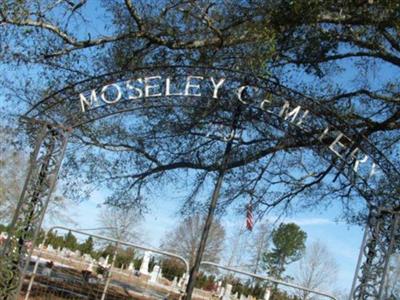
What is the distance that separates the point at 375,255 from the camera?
7.64 metres

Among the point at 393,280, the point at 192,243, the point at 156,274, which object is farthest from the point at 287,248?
the point at 393,280

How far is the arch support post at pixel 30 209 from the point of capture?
293 inches

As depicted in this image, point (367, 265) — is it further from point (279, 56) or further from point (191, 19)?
point (191, 19)

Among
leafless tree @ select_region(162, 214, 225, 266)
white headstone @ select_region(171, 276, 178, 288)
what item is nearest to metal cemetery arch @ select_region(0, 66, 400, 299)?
white headstone @ select_region(171, 276, 178, 288)

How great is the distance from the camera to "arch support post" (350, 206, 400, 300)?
24.4 ft

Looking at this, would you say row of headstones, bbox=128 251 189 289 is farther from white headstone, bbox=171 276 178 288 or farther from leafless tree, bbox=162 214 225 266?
leafless tree, bbox=162 214 225 266

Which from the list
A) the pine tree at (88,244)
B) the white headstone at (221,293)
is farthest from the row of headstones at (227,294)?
the pine tree at (88,244)

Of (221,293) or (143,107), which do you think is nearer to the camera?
(143,107)

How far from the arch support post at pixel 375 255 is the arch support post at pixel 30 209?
167 inches

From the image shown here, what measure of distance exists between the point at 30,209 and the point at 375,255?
15.2 ft

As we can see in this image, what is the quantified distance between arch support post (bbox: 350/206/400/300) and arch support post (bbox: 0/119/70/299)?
4249 millimetres

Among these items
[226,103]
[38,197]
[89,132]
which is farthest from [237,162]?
[38,197]

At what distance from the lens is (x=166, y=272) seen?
12.6 meters

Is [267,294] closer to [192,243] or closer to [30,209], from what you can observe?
[30,209]
